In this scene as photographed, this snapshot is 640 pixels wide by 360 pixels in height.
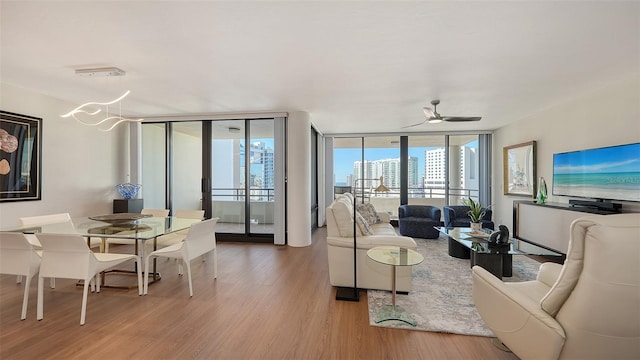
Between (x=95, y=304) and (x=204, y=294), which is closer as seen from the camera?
(x=95, y=304)

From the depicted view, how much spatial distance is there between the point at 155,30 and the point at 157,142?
13.5ft

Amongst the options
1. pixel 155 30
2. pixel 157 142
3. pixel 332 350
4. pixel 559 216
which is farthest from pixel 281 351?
pixel 157 142

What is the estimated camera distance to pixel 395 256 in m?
2.54

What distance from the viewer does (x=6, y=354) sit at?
1.93 m

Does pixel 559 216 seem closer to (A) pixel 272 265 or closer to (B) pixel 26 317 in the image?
(A) pixel 272 265

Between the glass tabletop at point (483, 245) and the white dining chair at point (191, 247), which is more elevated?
the white dining chair at point (191, 247)

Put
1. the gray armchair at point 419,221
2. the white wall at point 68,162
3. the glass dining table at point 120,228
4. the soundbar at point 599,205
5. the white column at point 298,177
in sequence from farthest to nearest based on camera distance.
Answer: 1. the gray armchair at point 419,221
2. the white column at point 298,177
3. the white wall at point 68,162
4. the soundbar at point 599,205
5. the glass dining table at point 120,228

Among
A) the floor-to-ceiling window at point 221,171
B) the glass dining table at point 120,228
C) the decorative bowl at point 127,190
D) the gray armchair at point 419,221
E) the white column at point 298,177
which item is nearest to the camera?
the glass dining table at point 120,228

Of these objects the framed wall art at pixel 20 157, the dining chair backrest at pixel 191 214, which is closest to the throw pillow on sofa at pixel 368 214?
the dining chair backrest at pixel 191 214

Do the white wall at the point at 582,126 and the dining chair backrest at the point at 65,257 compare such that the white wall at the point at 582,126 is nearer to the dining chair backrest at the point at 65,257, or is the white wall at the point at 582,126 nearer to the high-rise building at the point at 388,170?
the high-rise building at the point at 388,170

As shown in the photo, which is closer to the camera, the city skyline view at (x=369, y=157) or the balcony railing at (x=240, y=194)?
the balcony railing at (x=240, y=194)

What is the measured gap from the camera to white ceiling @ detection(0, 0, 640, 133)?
6.55 feet

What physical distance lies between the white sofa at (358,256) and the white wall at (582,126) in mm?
3157

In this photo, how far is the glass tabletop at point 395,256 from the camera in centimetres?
237
